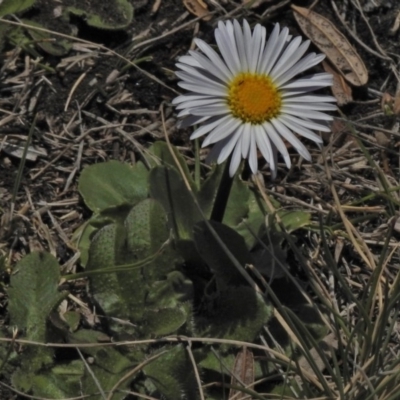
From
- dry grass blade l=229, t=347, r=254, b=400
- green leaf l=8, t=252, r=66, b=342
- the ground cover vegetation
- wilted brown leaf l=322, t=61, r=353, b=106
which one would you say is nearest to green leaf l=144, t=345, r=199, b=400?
the ground cover vegetation

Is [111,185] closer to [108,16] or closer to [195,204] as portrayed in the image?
[195,204]

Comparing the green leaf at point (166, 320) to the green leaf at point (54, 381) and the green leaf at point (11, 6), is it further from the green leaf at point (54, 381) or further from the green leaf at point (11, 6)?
the green leaf at point (11, 6)

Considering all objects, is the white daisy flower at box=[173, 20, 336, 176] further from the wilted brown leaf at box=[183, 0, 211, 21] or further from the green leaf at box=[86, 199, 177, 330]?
the wilted brown leaf at box=[183, 0, 211, 21]

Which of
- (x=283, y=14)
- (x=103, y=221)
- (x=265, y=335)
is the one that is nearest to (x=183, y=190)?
(x=103, y=221)

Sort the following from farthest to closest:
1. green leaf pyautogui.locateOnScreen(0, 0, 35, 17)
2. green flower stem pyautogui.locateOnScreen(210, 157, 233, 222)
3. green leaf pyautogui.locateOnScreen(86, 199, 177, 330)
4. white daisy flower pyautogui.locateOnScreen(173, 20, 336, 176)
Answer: green leaf pyautogui.locateOnScreen(0, 0, 35, 17) → green leaf pyautogui.locateOnScreen(86, 199, 177, 330) → green flower stem pyautogui.locateOnScreen(210, 157, 233, 222) → white daisy flower pyautogui.locateOnScreen(173, 20, 336, 176)

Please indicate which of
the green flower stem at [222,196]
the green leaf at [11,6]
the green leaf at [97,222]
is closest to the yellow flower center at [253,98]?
the green flower stem at [222,196]

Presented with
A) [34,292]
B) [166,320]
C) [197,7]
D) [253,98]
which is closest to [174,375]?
[166,320]

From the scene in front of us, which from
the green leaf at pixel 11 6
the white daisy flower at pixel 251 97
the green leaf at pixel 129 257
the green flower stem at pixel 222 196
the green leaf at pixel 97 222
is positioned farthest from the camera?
the green leaf at pixel 11 6
